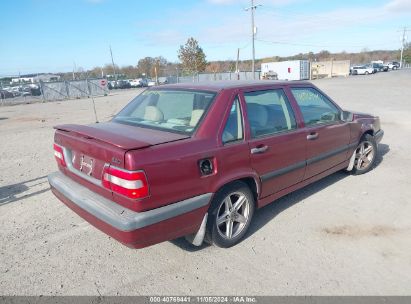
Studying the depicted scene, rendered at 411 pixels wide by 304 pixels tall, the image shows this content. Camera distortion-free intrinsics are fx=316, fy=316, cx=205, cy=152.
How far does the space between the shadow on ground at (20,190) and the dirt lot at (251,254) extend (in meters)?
0.04

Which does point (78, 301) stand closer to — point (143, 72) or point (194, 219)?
point (194, 219)

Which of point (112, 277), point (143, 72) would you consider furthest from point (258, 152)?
point (143, 72)

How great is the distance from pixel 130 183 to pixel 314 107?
2843 mm

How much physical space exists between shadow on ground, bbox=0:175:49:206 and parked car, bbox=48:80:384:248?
1.54 metres

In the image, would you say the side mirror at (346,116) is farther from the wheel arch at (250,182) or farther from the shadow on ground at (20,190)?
the shadow on ground at (20,190)

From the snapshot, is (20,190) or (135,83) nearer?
(20,190)

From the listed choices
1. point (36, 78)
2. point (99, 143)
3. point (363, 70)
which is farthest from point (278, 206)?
point (363, 70)

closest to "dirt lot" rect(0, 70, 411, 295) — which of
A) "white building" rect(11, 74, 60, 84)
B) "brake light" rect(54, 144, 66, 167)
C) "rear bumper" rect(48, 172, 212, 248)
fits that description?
"rear bumper" rect(48, 172, 212, 248)

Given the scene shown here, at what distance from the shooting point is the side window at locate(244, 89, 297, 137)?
11.0ft

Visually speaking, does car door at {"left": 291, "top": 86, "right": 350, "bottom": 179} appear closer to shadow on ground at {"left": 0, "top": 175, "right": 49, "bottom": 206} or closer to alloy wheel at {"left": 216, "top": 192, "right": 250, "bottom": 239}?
alloy wheel at {"left": 216, "top": 192, "right": 250, "bottom": 239}

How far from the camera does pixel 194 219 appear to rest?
2840mm

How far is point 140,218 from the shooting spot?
2496 millimetres

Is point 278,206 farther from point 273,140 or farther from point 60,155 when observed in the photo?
point 60,155

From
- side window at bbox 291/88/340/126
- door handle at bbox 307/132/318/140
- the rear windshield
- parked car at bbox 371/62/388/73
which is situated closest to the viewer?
the rear windshield
